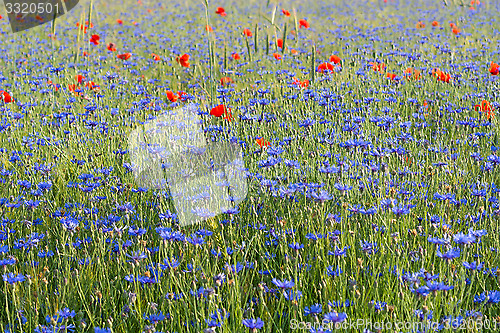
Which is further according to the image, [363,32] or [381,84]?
[363,32]

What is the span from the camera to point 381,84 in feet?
15.6

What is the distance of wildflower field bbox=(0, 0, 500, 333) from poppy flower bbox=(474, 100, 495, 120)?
0.02 meters

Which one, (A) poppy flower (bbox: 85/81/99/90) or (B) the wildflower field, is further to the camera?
(A) poppy flower (bbox: 85/81/99/90)

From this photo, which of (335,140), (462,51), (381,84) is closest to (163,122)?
(335,140)

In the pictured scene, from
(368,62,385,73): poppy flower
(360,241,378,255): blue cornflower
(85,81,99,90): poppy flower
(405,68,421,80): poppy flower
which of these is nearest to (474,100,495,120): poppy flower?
(405,68,421,80): poppy flower

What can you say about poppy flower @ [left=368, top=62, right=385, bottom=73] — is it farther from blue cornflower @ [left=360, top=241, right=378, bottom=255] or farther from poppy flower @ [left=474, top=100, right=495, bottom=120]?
blue cornflower @ [left=360, top=241, right=378, bottom=255]

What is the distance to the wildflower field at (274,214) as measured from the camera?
74.7 inches

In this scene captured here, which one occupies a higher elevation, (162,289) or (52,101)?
(52,101)

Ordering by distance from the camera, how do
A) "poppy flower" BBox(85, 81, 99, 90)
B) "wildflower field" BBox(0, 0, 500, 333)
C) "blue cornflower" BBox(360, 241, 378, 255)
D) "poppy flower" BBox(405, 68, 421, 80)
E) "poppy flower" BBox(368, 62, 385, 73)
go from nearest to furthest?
"wildflower field" BBox(0, 0, 500, 333) < "blue cornflower" BBox(360, 241, 378, 255) < "poppy flower" BBox(85, 81, 99, 90) < "poppy flower" BBox(405, 68, 421, 80) < "poppy flower" BBox(368, 62, 385, 73)

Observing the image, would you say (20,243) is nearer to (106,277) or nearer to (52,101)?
(106,277)

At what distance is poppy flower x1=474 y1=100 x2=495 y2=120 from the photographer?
3.82 metres

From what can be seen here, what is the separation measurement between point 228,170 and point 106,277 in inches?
41.4

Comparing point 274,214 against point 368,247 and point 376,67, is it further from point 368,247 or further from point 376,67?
point 376,67

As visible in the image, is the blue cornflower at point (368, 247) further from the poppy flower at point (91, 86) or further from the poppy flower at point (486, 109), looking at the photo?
the poppy flower at point (91, 86)
